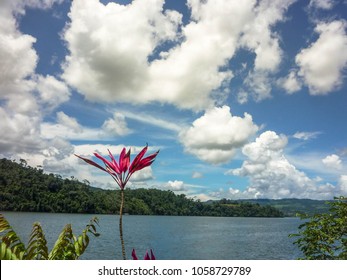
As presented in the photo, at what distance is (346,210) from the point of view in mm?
7523

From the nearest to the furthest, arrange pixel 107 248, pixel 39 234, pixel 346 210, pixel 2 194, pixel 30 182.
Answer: pixel 39 234 → pixel 346 210 → pixel 107 248 → pixel 2 194 → pixel 30 182

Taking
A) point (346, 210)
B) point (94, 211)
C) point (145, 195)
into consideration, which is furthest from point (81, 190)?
point (346, 210)

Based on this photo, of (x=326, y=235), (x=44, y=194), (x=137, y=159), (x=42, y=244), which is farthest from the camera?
(x=44, y=194)

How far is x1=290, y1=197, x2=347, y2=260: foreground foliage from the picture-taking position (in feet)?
23.8

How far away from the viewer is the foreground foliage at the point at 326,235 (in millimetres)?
7246

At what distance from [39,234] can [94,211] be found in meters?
158

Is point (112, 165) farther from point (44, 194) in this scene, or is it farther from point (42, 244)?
point (44, 194)

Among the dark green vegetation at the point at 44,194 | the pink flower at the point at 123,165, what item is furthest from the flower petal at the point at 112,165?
the dark green vegetation at the point at 44,194

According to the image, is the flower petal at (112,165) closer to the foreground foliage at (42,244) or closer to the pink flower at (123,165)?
the pink flower at (123,165)

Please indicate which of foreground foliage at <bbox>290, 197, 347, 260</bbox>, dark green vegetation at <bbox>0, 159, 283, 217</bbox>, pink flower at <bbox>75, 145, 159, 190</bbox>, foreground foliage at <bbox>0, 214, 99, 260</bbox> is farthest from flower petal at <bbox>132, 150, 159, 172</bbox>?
dark green vegetation at <bbox>0, 159, 283, 217</bbox>

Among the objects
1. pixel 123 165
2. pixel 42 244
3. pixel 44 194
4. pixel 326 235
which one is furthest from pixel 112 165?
pixel 44 194

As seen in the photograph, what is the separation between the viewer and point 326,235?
726cm

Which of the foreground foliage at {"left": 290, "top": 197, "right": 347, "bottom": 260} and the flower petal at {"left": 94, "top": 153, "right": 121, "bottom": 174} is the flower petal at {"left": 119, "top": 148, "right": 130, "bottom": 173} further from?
the foreground foliage at {"left": 290, "top": 197, "right": 347, "bottom": 260}
